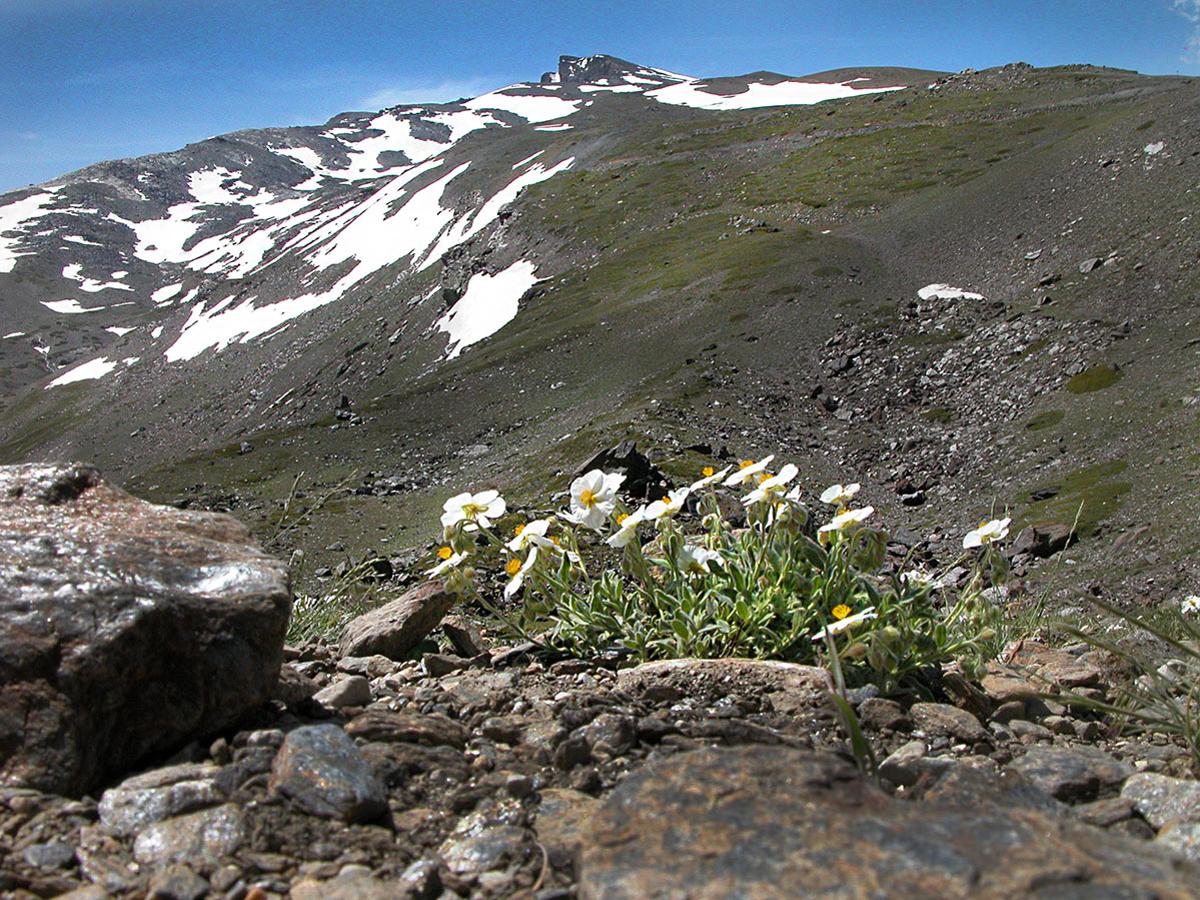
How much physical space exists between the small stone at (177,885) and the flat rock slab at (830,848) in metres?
1.22

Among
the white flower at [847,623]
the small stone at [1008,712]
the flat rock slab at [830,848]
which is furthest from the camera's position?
the small stone at [1008,712]

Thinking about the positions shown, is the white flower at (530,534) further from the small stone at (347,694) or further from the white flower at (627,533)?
the small stone at (347,694)

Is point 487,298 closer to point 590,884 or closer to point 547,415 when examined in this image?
point 547,415

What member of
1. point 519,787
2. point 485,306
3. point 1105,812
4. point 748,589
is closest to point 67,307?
point 485,306

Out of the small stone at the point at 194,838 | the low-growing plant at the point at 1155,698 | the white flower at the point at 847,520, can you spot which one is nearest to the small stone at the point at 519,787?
the small stone at the point at 194,838

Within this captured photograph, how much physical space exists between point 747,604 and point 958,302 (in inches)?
1262

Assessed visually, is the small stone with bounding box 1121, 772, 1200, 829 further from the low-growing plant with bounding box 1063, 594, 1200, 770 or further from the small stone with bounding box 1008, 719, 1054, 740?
the small stone with bounding box 1008, 719, 1054, 740

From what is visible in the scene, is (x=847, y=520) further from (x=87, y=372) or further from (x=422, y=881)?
(x=87, y=372)

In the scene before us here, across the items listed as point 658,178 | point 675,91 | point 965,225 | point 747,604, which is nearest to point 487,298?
point 658,178

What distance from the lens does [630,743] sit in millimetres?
3791

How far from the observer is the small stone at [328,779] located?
318cm

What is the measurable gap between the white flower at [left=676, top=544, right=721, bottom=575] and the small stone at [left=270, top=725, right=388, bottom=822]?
2184 mm

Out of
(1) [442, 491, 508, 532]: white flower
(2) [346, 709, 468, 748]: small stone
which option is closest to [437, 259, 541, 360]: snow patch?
(1) [442, 491, 508, 532]: white flower

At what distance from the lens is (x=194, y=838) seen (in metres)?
3.02
